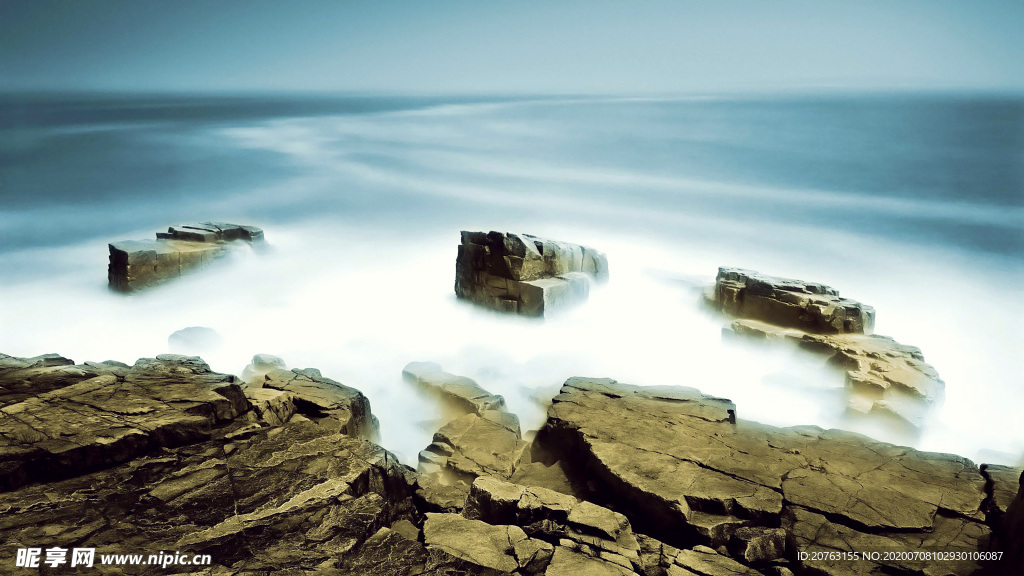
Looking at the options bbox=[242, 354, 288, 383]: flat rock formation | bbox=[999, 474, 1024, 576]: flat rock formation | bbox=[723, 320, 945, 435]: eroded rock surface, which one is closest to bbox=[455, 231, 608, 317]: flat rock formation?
bbox=[723, 320, 945, 435]: eroded rock surface

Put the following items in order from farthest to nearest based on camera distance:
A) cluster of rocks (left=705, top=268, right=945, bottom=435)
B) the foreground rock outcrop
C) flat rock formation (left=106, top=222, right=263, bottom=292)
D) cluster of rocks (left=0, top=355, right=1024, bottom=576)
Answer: flat rock formation (left=106, top=222, right=263, bottom=292)
cluster of rocks (left=705, top=268, right=945, bottom=435)
the foreground rock outcrop
cluster of rocks (left=0, top=355, right=1024, bottom=576)

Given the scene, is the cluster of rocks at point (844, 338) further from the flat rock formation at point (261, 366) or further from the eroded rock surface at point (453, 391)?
the flat rock formation at point (261, 366)

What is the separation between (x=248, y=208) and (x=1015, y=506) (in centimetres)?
1546

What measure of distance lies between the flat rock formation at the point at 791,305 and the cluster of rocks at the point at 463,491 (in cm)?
292

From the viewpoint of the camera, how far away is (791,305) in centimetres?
736

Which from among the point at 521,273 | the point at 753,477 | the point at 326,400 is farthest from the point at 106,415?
the point at 521,273

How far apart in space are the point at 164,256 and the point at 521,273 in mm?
5311

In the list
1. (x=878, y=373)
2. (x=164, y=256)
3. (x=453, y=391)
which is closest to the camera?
(x=453, y=391)

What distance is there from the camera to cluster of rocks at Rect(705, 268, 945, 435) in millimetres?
5871

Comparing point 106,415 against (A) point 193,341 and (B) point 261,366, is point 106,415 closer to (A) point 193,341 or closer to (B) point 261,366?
(B) point 261,366

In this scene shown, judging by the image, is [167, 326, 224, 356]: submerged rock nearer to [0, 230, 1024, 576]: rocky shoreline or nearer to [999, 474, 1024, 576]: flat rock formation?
[0, 230, 1024, 576]: rocky shoreline

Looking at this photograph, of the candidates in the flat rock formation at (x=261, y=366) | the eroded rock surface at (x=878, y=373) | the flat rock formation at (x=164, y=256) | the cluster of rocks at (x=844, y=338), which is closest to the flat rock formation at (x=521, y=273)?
the cluster of rocks at (x=844, y=338)

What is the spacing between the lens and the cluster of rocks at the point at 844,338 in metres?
5.87

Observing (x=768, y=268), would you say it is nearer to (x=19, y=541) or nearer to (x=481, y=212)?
(x=481, y=212)
